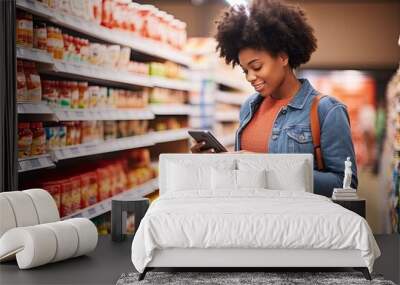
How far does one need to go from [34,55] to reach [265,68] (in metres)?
2.04

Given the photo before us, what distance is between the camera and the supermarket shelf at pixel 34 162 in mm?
6122

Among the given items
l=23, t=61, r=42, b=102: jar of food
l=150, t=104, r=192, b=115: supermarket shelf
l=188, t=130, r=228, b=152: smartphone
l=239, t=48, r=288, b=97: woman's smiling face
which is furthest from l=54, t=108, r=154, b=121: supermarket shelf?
l=239, t=48, r=288, b=97: woman's smiling face

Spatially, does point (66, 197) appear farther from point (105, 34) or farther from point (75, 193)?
point (105, 34)

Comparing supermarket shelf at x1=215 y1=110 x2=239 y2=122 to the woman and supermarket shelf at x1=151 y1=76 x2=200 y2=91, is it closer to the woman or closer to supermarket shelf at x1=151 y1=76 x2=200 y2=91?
supermarket shelf at x1=151 y1=76 x2=200 y2=91

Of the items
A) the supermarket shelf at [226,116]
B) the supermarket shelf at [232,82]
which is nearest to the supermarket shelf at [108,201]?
the supermarket shelf at [226,116]

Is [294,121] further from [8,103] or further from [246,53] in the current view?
[8,103]

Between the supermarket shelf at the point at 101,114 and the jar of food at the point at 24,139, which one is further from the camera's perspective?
the supermarket shelf at the point at 101,114

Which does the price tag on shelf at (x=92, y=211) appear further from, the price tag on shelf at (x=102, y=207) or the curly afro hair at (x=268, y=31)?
the curly afro hair at (x=268, y=31)

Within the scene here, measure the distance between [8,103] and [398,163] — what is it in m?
3.93

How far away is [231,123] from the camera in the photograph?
8.80m

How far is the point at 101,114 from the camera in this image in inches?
290

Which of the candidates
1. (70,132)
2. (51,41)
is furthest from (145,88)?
(51,41)

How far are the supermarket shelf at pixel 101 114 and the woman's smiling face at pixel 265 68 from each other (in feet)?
4.51

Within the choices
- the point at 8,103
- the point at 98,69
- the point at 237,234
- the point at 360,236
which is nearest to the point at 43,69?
the point at 8,103
